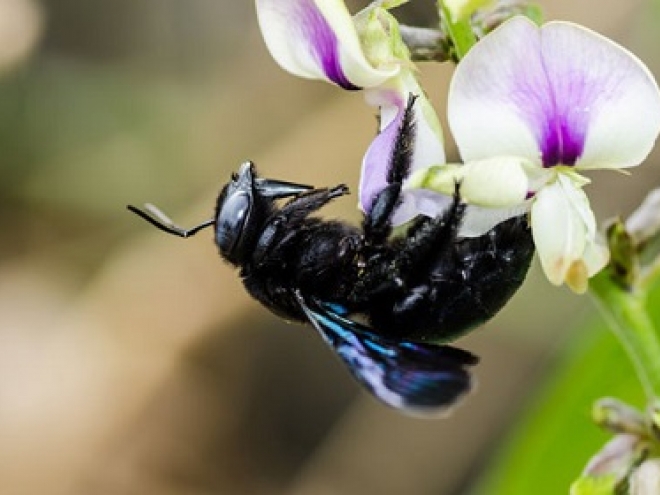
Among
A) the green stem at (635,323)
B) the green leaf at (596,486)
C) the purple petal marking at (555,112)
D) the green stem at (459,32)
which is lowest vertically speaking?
the green leaf at (596,486)

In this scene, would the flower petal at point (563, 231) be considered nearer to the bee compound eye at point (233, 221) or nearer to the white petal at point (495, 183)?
the white petal at point (495, 183)

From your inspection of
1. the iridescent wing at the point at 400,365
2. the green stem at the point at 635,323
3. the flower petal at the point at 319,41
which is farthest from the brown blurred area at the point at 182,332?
the iridescent wing at the point at 400,365

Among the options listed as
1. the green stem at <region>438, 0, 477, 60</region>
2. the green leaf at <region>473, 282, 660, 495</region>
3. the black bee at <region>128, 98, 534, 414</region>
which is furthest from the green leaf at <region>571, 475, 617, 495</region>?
the green leaf at <region>473, 282, 660, 495</region>

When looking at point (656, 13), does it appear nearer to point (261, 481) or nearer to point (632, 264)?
point (261, 481)

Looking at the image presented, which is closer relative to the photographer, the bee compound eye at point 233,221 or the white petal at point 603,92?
the white petal at point 603,92

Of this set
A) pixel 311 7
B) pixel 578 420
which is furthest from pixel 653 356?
pixel 578 420

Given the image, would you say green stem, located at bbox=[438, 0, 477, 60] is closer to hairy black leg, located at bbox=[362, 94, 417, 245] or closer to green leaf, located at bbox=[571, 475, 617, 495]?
hairy black leg, located at bbox=[362, 94, 417, 245]
